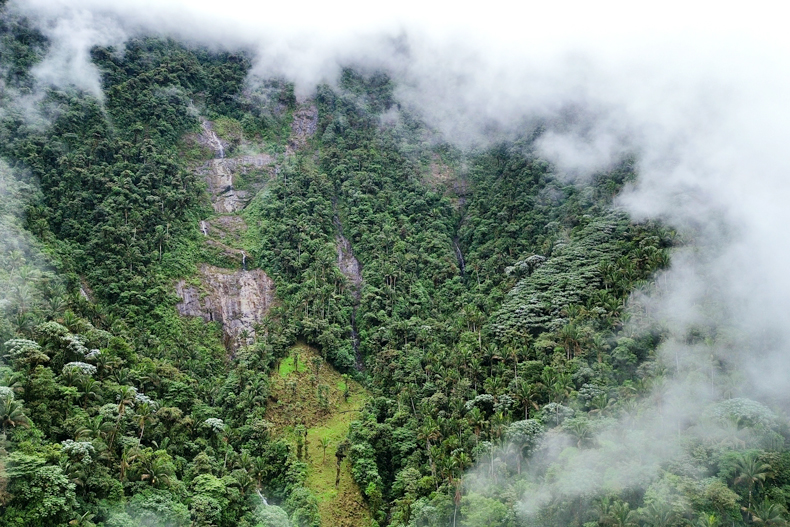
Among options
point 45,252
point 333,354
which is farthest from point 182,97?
point 333,354

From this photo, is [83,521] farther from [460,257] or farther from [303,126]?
[303,126]

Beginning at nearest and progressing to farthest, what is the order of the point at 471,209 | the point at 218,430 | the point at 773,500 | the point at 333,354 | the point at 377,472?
the point at 773,500
the point at 218,430
the point at 377,472
the point at 333,354
the point at 471,209

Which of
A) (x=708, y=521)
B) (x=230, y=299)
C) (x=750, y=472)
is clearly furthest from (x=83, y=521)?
(x=230, y=299)

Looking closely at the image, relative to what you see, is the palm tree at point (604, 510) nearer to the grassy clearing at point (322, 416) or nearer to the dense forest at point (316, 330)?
the dense forest at point (316, 330)

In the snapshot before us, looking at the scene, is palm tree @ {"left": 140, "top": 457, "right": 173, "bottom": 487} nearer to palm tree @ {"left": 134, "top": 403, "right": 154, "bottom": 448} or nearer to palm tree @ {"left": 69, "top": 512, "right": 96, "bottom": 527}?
palm tree @ {"left": 134, "top": 403, "right": 154, "bottom": 448}

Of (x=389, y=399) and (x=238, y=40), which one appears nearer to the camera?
(x=389, y=399)

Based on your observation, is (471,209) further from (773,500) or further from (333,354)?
(773,500)

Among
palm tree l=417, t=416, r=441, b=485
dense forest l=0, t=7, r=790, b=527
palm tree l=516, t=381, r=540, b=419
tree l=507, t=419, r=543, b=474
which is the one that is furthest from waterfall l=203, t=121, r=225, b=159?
tree l=507, t=419, r=543, b=474
